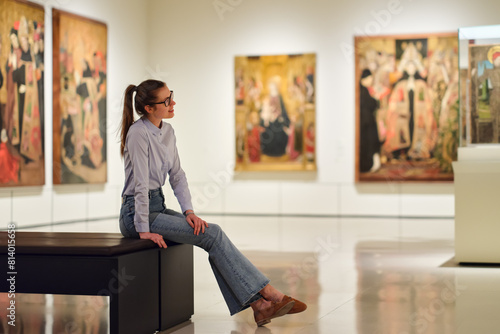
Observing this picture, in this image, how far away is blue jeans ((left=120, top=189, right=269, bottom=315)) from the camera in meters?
5.73

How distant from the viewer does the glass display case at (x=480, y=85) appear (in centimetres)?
1040

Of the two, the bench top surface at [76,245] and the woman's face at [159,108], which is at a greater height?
the woman's face at [159,108]

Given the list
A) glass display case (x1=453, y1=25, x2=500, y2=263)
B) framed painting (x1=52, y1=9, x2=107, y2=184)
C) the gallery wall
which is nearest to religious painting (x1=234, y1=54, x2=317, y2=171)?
the gallery wall

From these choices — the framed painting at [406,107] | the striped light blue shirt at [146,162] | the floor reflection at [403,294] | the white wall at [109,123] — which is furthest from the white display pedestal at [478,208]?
the framed painting at [406,107]

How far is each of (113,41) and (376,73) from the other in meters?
7.27

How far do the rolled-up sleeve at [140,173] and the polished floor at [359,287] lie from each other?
91 cm

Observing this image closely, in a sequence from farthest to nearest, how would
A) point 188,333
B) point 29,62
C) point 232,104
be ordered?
point 232,104 < point 29,62 < point 188,333

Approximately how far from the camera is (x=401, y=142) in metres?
20.1

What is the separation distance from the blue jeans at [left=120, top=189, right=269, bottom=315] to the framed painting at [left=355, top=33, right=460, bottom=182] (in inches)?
584

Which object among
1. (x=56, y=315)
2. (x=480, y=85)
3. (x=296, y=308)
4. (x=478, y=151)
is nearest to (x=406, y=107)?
(x=480, y=85)

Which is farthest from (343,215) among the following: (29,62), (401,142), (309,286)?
(309,286)

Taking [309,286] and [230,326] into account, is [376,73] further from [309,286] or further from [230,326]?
[230,326]

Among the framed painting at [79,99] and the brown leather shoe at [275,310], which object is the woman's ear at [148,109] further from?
the framed painting at [79,99]

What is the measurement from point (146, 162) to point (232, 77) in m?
16.1
